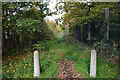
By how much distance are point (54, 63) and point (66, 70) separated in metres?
0.33

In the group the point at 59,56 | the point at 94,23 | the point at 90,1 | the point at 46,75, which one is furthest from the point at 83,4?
the point at 46,75

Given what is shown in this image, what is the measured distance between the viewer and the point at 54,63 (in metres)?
2.24

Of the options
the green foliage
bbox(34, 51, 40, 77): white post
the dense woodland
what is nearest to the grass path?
the dense woodland

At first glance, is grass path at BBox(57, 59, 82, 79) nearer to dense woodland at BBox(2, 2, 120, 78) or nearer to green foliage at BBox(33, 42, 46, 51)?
dense woodland at BBox(2, 2, 120, 78)

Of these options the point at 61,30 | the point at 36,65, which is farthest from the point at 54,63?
the point at 61,30

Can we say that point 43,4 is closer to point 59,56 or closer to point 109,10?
point 59,56

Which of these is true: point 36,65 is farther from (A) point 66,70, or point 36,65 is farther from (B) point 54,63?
(A) point 66,70

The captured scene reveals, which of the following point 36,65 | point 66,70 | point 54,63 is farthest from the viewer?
point 54,63

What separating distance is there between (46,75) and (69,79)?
0.45 meters

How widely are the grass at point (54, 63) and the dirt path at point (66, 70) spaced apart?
0.08 m

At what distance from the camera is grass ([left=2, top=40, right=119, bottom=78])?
6.40 ft

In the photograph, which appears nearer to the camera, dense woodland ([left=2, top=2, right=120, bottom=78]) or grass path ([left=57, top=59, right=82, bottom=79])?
grass path ([left=57, top=59, right=82, bottom=79])

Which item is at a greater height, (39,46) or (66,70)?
(39,46)

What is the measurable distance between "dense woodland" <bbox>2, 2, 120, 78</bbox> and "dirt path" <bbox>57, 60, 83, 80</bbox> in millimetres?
118
